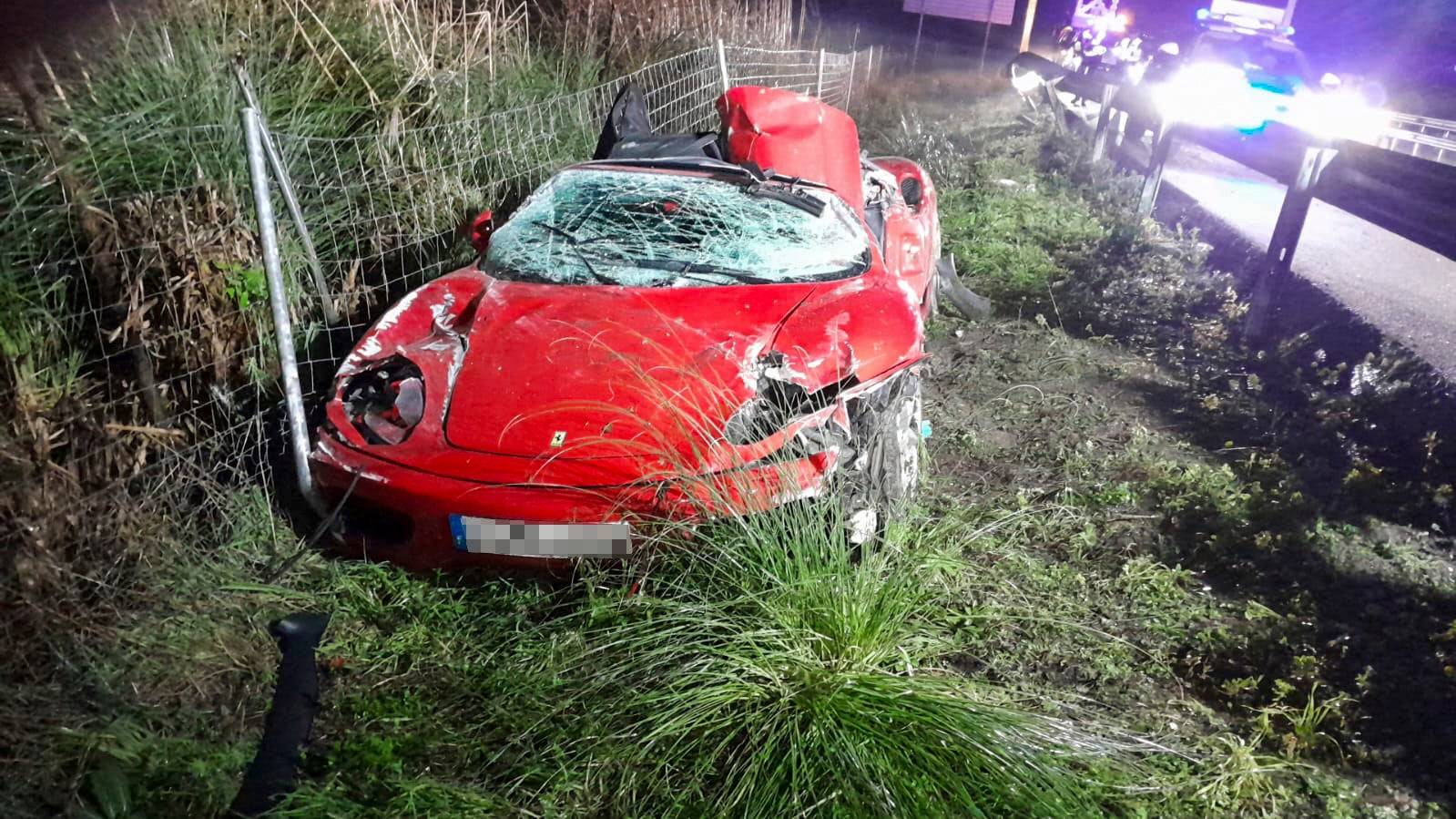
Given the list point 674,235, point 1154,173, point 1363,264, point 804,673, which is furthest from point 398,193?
point 1363,264

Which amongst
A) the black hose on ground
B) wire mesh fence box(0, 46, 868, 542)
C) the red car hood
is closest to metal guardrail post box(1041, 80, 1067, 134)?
the red car hood

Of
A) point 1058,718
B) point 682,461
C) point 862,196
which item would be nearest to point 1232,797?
point 1058,718

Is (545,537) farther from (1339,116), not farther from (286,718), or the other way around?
(1339,116)

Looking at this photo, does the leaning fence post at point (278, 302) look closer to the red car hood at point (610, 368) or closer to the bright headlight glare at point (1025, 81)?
the red car hood at point (610, 368)

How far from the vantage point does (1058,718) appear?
7.70 feet

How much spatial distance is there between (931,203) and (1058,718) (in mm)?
3504

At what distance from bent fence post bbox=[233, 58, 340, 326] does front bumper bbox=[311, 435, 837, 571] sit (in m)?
1.26

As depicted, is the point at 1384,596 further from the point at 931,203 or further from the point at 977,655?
the point at 931,203

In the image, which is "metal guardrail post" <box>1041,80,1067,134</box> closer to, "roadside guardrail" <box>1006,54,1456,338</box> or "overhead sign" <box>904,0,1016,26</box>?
"roadside guardrail" <box>1006,54,1456,338</box>

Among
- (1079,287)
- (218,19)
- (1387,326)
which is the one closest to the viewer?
(218,19)

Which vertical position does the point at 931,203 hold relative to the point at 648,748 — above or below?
above

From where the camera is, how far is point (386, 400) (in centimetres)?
291

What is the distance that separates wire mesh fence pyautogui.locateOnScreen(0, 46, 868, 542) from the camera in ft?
9.28

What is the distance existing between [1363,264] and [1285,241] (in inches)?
109
